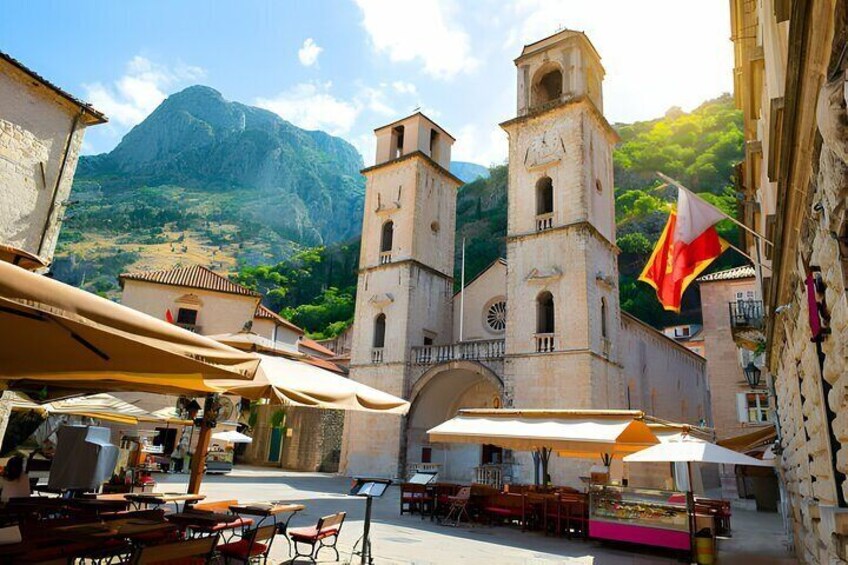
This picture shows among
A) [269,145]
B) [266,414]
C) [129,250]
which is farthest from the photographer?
[269,145]

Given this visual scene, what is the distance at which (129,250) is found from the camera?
3851 inches

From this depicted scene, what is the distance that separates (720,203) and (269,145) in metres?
123

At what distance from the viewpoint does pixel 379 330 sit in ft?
87.9

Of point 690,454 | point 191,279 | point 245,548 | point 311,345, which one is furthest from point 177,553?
point 311,345

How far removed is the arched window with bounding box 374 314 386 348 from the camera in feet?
87.0

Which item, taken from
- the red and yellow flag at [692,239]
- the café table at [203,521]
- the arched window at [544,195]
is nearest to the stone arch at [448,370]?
the arched window at [544,195]

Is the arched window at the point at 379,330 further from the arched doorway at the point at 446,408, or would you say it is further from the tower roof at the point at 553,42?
the tower roof at the point at 553,42

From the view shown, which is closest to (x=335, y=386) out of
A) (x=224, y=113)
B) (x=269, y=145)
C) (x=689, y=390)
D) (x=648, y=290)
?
(x=689, y=390)

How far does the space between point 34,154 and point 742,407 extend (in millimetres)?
25942

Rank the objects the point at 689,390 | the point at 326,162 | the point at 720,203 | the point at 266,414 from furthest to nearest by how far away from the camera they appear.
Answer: the point at 326,162, the point at 720,203, the point at 689,390, the point at 266,414

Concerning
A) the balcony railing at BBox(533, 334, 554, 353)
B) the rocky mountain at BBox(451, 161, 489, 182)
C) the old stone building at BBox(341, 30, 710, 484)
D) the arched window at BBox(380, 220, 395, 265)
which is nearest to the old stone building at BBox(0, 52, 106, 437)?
the old stone building at BBox(341, 30, 710, 484)

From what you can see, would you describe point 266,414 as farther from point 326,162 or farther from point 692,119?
point 326,162

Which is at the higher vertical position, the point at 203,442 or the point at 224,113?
the point at 224,113

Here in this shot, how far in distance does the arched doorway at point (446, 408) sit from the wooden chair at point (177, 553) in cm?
1821
